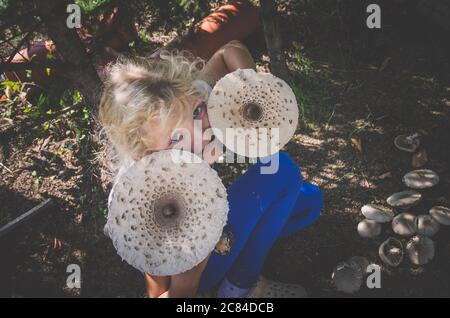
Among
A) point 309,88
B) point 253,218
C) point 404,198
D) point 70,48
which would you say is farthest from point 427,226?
point 70,48

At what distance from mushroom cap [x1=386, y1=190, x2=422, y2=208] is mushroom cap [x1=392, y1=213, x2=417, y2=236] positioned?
89 millimetres

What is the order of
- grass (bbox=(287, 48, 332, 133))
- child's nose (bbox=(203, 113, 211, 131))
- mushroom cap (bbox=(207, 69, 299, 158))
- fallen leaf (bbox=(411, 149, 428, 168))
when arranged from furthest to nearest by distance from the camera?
grass (bbox=(287, 48, 332, 133)) < fallen leaf (bbox=(411, 149, 428, 168)) < child's nose (bbox=(203, 113, 211, 131)) < mushroom cap (bbox=(207, 69, 299, 158))

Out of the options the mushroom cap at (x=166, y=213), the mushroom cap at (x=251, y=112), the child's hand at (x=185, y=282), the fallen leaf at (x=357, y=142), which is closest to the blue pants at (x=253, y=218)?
the child's hand at (x=185, y=282)

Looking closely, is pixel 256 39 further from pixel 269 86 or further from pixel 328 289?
pixel 328 289

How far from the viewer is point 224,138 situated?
2.01 metres

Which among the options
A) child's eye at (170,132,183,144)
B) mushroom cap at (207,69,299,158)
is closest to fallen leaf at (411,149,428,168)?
mushroom cap at (207,69,299,158)

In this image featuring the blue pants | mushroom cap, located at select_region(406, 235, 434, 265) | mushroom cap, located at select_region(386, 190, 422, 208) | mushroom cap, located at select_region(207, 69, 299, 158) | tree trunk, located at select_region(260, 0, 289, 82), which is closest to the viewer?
mushroom cap, located at select_region(207, 69, 299, 158)

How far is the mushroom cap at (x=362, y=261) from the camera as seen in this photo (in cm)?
294

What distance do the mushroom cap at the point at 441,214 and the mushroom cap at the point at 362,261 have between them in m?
0.63

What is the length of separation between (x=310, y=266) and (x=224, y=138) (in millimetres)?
1647

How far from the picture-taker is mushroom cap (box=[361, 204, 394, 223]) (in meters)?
3.01

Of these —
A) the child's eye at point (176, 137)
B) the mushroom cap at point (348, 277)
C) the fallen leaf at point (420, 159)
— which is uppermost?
the child's eye at point (176, 137)

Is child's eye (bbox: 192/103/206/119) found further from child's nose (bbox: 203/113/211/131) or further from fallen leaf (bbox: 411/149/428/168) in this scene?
fallen leaf (bbox: 411/149/428/168)

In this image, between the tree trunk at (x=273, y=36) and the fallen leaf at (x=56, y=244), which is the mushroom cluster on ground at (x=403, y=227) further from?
the fallen leaf at (x=56, y=244)
